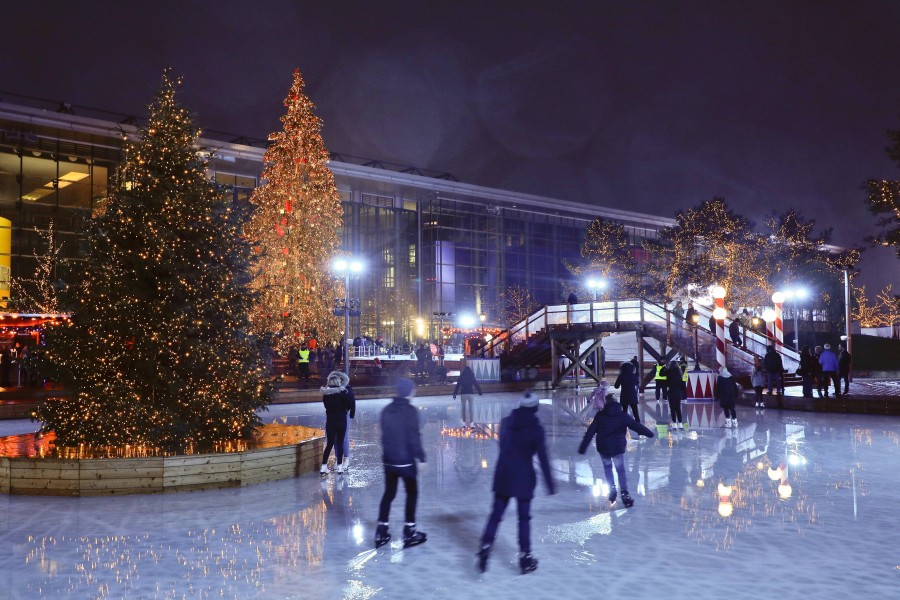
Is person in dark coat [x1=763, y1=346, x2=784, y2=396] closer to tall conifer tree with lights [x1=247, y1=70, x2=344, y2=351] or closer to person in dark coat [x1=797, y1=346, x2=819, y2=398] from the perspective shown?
person in dark coat [x1=797, y1=346, x2=819, y2=398]

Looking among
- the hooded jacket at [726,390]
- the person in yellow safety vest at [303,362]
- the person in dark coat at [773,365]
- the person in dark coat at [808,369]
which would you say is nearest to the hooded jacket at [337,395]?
the hooded jacket at [726,390]

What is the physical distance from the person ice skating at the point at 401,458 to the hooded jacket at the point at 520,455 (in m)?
1.12

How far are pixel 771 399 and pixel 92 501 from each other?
21.5 metres

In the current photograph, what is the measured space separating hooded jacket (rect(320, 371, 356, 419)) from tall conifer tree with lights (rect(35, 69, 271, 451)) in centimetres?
183

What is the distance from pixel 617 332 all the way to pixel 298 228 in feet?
49.6

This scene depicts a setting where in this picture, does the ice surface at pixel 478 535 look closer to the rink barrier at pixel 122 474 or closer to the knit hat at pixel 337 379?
the rink barrier at pixel 122 474

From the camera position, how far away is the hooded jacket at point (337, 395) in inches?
455

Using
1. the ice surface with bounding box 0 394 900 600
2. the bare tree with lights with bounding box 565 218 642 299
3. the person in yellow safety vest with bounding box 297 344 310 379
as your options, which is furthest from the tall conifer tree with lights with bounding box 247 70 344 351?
the bare tree with lights with bounding box 565 218 642 299

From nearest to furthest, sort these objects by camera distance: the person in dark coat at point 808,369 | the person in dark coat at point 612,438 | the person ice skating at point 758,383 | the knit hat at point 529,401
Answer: the knit hat at point 529,401 < the person in dark coat at point 612,438 < the person ice skating at point 758,383 < the person in dark coat at point 808,369

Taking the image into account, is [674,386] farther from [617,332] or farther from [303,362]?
[303,362]

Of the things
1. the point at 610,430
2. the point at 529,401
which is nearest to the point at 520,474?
the point at 529,401

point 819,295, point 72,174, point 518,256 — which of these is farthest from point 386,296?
point 819,295

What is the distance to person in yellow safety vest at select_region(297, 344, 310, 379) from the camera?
3234cm

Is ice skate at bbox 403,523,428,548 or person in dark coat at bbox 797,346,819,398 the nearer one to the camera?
ice skate at bbox 403,523,428,548
